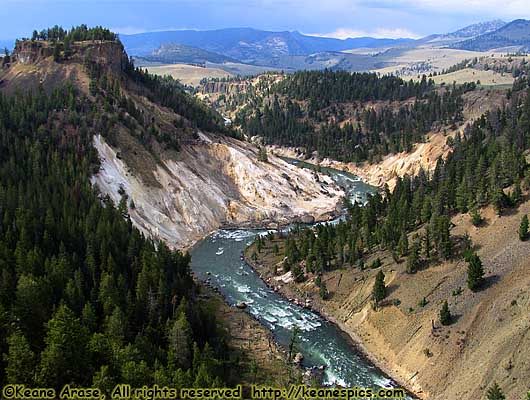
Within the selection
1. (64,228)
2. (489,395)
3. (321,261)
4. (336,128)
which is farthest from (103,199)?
(336,128)

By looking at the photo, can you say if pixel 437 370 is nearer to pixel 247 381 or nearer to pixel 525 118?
pixel 247 381

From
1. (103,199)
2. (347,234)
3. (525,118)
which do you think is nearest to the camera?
(347,234)

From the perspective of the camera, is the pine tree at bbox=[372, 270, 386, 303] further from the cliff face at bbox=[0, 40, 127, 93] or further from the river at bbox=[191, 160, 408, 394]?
the cliff face at bbox=[0, 40, 127, 93]

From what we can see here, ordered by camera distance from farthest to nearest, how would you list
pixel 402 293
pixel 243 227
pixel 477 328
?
pixel 243 227 < pixel 402 293 < pixel 477 328

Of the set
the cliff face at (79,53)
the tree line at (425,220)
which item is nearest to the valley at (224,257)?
the tree line at (425,220)

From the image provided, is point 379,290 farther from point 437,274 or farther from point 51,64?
point 51,64

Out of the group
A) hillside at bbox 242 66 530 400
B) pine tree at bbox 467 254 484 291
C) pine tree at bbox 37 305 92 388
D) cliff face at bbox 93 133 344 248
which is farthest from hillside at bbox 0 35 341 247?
pine tree at bbox 467 254 484 291
